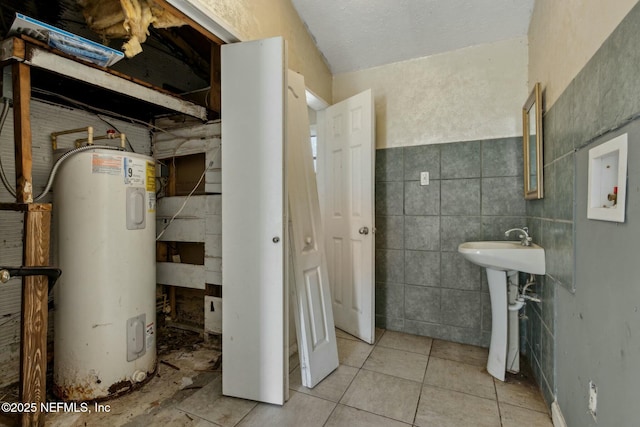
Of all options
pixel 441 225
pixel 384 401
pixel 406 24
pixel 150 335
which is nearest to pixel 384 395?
pixel 384 401

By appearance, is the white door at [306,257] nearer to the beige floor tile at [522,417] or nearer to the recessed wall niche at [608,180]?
the beige floor tile at [522,417]

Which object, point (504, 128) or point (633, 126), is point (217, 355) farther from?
point (504, 128)

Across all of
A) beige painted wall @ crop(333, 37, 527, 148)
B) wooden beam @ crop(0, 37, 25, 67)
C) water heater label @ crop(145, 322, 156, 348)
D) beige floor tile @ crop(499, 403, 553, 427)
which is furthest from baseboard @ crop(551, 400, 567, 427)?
wooden beam @ crop(0, 37, 25, 67)

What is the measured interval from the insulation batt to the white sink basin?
2148 millimetres

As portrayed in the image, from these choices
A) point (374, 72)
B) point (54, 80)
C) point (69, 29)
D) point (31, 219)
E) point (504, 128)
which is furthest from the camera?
point (374, 72)

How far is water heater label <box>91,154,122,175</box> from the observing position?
1.53 metres

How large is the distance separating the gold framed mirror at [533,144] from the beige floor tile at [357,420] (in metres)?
1.51

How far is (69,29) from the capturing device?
2.00m

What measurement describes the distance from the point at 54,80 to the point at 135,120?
0.63m

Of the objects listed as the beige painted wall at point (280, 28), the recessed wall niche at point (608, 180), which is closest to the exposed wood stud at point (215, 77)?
the beige painted wall at point (280, 28)

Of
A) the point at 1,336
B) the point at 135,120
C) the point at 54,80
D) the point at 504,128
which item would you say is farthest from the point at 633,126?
the point at 1,336

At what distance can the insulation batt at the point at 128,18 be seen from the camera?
1446 millimetres

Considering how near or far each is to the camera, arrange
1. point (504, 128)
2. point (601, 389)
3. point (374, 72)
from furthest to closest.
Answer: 1. point (374, 72)
2. point (504, 128)
3. point (601, 389)

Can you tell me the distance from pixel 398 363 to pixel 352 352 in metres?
0.34
